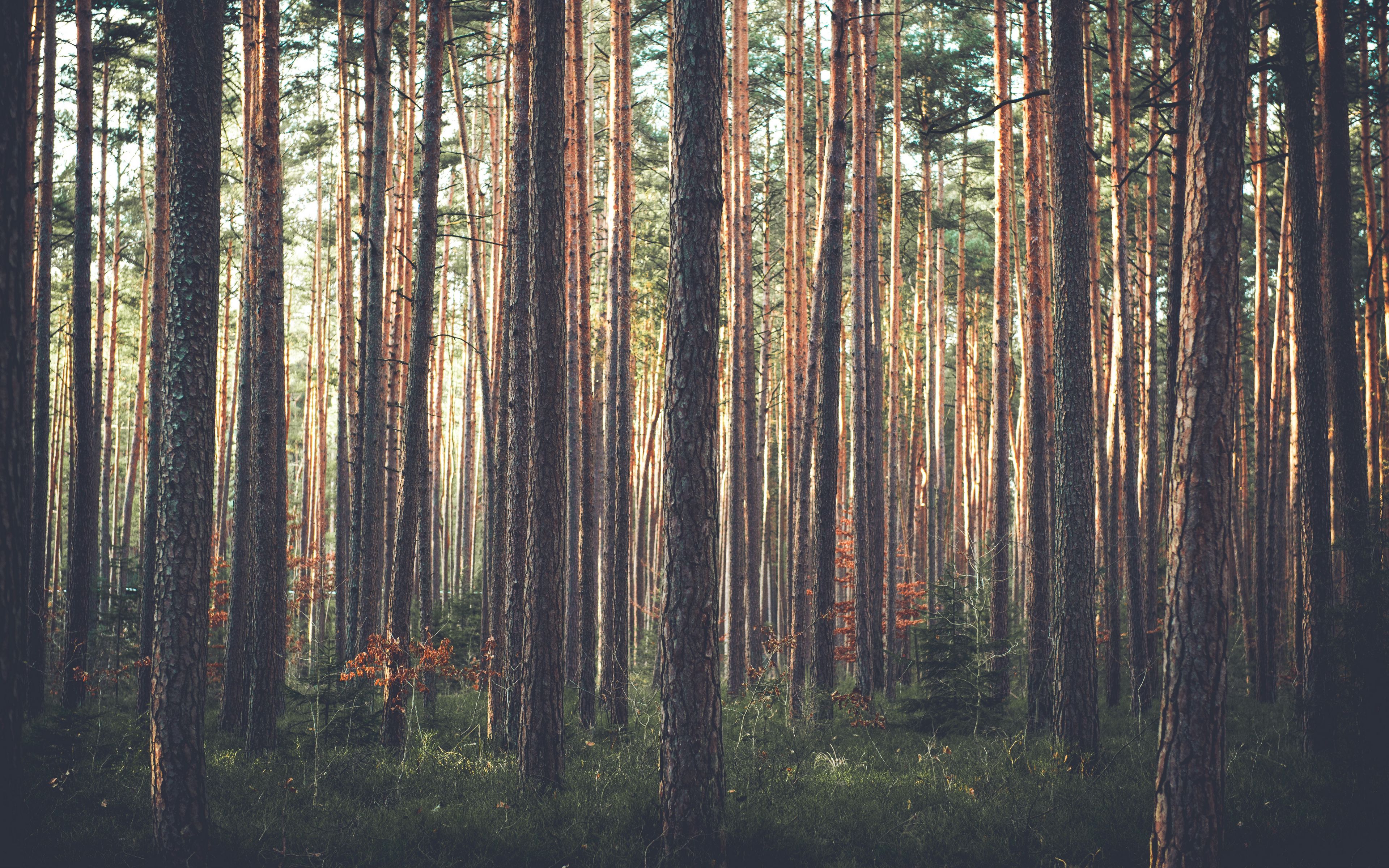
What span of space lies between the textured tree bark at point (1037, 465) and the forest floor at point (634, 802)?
680 millimetres

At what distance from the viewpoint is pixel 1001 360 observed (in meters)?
9.92

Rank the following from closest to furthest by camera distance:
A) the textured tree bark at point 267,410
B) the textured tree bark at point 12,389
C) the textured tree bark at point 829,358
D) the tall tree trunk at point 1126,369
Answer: the textured tree bark at point 12,389, the textured tree bark at point 267,410, the textured tree bark at point 829,358, the tall tree trunk at point 1126,369

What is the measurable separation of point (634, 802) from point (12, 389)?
14.5 ft

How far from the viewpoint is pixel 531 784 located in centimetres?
589

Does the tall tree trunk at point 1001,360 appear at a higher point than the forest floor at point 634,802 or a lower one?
higher

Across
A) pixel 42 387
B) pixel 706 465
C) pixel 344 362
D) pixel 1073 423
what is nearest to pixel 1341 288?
pixel 1073 423

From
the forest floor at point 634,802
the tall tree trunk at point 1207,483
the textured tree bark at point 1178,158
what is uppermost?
the textured tree bark at point 1178,158

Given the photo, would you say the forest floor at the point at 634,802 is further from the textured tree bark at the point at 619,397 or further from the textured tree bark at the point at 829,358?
the textured tree bark at the point at 829,358

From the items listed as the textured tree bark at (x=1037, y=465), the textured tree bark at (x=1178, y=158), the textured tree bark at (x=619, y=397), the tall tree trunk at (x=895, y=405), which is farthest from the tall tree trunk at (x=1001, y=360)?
the textured tree bark at (x=619, y=397)

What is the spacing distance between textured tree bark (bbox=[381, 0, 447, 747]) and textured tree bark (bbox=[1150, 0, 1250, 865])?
6.04 metres

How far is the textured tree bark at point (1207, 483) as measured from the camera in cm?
397

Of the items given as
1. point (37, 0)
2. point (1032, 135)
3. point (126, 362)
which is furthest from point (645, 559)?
point (126, 362)

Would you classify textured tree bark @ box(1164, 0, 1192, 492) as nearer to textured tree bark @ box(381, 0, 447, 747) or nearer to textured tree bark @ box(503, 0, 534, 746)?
textured tree bark @ box(503, 0, 534, 746)

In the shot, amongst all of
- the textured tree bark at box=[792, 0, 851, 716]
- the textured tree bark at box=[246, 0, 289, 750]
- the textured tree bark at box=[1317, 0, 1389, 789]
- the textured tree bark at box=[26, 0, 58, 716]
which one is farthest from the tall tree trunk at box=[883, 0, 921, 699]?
the textured tree bark at box=[26, 0, 58, 716]
